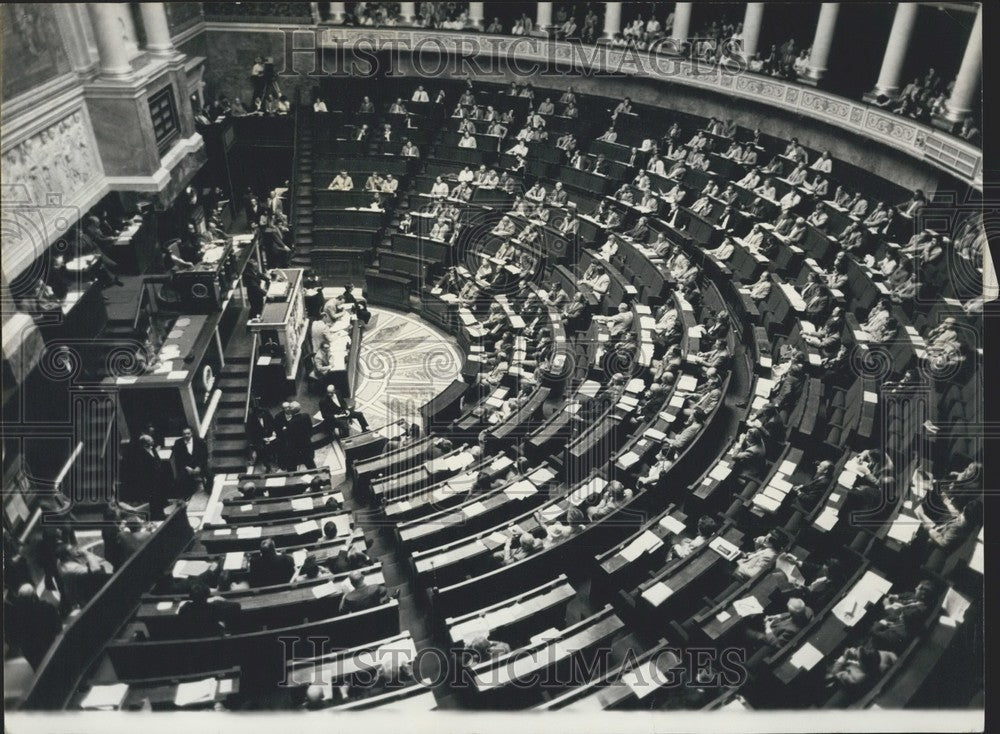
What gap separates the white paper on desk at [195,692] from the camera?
26.4 ft

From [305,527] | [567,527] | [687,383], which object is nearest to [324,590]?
[305,527]

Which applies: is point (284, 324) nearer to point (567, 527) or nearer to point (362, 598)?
point (362, 598)

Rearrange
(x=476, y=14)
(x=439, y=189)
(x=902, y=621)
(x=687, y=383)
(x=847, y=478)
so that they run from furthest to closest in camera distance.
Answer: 1. (x=476, y=14)
2. (x=439, y=189)
3. (x=687, y=383)
4. (x=847, y=478)
5. (x=902, y=621)

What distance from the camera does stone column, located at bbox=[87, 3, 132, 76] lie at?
14625mm

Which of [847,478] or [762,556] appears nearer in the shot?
[762,556]

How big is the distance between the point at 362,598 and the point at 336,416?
5.70 m

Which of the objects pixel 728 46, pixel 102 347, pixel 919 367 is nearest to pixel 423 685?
pixel 102 347

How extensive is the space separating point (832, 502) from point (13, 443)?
11196 millimetres

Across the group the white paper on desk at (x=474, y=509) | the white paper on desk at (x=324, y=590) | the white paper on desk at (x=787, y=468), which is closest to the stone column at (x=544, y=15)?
the white paper on desk at (x=787, y=468)

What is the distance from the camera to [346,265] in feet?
69.5

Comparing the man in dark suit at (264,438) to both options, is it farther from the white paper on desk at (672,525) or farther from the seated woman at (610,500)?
the white paper on desk at (672,525)

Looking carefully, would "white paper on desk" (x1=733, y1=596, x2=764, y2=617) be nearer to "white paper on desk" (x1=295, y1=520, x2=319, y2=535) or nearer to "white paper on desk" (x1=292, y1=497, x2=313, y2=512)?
"white paper on desk" (x1=295, y1=520, x2=319, y2=535)

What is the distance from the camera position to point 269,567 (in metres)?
9.93

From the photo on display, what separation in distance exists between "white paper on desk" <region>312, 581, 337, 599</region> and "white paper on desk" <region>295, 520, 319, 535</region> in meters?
1.36
